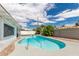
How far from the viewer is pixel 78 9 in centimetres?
892

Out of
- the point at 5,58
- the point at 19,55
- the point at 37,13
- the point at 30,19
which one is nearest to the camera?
the point at 5,58

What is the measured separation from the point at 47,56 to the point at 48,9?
3.41 m

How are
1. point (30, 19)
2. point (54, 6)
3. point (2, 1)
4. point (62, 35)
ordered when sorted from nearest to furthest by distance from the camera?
1. point (2, 1)
2. point (54, 6)
3. point (30, 19)
4. point (62, 35)

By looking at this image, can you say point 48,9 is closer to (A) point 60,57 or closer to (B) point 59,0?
(B) point 59,0

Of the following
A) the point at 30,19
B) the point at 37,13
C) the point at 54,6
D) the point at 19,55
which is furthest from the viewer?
the point at 30,19

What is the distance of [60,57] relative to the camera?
20.1 ft

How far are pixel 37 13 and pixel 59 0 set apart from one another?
7.99 ft

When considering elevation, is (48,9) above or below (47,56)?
above

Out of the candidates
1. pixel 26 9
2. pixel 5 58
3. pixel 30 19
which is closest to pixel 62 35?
pixel 30 19

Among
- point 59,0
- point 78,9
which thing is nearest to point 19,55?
point 59,0

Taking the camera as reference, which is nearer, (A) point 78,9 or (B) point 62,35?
(A) point 78,9

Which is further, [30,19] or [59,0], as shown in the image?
[30,19]

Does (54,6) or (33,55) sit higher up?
(54,6)

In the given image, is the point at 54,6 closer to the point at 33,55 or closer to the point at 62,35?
the point at 33,55
